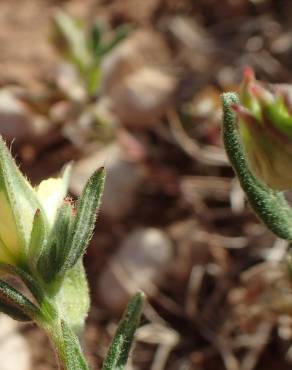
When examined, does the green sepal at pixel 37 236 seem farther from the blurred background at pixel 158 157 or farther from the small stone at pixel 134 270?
the small stone at pixel 134 270

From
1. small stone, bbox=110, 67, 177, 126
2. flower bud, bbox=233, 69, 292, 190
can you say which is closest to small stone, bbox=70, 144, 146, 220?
small stone, bbox=110, 67, 177, 126

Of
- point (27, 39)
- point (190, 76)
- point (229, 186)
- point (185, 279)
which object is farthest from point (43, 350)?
point (27, 39)

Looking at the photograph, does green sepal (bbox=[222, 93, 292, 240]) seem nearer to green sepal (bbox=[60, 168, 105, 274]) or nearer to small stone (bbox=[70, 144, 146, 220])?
green sepal (bbox=[60, 168, 105, 274])

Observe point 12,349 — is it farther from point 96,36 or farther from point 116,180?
point 96,36

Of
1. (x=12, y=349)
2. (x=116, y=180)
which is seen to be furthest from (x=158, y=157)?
(x=12, y=349)

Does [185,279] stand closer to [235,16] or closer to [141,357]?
[141,357]

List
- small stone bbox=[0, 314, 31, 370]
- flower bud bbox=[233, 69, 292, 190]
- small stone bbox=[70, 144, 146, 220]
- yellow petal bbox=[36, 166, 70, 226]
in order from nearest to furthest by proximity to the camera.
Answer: flower bud bbox=[233, 69, 292, 190] → yellow petal bbox=[36, 166, 70, 226] → small stone bbox=[0, 314, 31, 370] → small stone bbox=[70, 144, 146, 220]

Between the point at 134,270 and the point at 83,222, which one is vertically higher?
the point at 83,222
